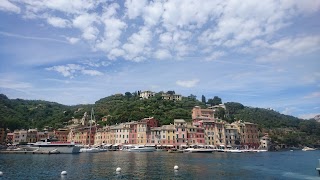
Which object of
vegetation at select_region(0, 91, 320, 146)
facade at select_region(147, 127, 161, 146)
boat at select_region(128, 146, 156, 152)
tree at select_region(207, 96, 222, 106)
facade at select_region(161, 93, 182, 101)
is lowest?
boat at select_region(128, 146, 156, 152)

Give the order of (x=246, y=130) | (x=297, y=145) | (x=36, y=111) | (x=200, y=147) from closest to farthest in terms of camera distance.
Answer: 1. (x=200, y=147)
2. (x=246, y=130)
3. (x=297, y=145)
4. (x=36, y=111)

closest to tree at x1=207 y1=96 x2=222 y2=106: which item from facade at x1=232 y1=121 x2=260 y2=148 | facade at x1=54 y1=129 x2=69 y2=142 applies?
facade at x1=232 y1=121 x2=260 y2=148

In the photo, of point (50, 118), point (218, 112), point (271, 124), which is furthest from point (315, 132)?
point (50, 118)

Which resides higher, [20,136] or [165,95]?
[165,95]

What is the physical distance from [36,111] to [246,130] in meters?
124

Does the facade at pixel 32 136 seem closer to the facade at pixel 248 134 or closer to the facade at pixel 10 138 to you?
the facade at pixel 10 138

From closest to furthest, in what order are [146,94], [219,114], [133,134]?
[133,134]
[219,114]
[146,94]

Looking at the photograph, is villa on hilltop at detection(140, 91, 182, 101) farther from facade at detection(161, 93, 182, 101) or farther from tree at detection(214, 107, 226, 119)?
tree at detection(214, 107, 226, 119)

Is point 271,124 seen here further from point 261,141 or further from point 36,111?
point 36,111

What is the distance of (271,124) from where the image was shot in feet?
557

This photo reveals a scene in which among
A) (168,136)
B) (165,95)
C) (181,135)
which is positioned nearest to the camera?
(181,135)

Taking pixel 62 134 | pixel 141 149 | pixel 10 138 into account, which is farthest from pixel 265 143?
pixel 10 138

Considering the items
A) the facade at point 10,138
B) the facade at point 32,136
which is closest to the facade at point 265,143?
the facade at point 32,136

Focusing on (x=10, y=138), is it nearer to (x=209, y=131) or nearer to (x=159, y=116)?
(x=159, y=116)
